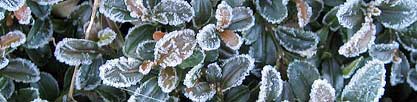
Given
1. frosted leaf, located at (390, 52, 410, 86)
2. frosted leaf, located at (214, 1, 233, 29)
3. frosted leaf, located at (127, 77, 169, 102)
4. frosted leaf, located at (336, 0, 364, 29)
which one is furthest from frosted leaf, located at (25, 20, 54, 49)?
frosted leaf, located at (390, 52, 410, 86)

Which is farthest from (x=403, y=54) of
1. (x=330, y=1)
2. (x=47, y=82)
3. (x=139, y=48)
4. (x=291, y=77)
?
(x=47, y=82)

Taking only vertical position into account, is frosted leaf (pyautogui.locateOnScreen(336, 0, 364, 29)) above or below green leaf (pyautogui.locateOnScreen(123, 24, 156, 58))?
above

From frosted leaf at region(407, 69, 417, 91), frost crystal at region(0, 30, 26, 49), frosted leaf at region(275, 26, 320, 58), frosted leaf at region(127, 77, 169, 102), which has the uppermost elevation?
frost crystal at region(0, 30, 26, 49)

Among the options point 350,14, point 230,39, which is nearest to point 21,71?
point 230,39

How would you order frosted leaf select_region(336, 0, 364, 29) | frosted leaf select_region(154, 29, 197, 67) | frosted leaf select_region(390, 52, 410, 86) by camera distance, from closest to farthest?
1. frosted leaf select_region(154, 29, 197, 67)
2. frosted leaf select_region(336, 0, 364, 29)
3. frosted leaf select_region(390, 52, 410, 86)

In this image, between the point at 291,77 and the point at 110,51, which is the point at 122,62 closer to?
the point at 110,51

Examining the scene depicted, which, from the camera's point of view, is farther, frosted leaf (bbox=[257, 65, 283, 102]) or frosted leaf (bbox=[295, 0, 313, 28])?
frosted leaf (bbox=[295, 0, 313, 28])

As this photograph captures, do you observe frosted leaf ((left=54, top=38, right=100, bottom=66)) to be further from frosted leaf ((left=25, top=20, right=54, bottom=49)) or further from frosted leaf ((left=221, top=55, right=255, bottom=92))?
frosted leaf ((left=221, top=55, right=255, bottom=92))
